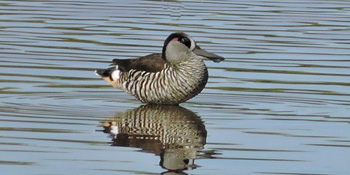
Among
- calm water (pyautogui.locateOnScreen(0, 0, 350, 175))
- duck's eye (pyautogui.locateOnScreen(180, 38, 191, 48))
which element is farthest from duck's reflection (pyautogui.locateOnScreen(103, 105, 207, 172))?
duck's eye (pyautogui.locateOnScreen(180, 38, 191, 48))

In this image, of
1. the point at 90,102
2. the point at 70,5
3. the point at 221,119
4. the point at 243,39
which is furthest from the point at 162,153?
the point at 70,5

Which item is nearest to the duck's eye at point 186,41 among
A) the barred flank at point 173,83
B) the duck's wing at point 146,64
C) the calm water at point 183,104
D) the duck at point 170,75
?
the duck at point 170,75

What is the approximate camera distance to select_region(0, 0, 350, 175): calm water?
11336 mm

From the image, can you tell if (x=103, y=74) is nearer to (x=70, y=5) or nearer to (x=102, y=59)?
(x=102, y=59)

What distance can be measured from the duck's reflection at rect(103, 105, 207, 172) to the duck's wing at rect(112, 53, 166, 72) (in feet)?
1.45

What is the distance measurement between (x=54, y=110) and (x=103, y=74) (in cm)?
201

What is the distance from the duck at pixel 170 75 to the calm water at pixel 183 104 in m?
0.16

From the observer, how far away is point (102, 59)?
1891 centimetres

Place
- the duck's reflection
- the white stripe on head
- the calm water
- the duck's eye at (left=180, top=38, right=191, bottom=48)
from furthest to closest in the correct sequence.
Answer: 1. the white stripe on head
2. the duck's eye at (left=180, top=38, right=191, bottom=48)
3. the duck's reflection
4. the calm water

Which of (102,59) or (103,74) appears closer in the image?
(103,74)

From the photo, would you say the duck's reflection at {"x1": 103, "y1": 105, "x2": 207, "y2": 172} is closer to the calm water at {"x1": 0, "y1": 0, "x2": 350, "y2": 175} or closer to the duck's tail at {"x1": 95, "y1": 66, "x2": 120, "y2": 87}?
the calm water at {"x1": 0, "y1": 0, "x2": 350, "y2": 175}

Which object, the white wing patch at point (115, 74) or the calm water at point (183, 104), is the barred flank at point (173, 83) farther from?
the white wing patch at point (115, 74)

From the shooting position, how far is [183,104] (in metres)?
15.6

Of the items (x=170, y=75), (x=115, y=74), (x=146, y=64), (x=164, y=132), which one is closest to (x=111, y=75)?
(x=115, y=74)
